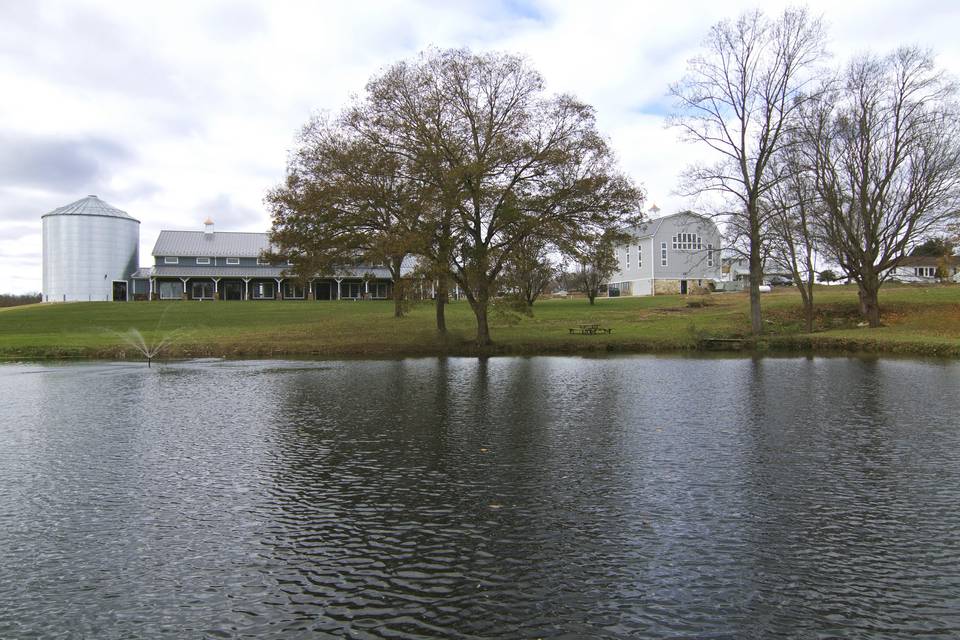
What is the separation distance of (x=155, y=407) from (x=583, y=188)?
22.4 m

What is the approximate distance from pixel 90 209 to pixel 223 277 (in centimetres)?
2460

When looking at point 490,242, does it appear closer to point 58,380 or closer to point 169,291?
point 58,380

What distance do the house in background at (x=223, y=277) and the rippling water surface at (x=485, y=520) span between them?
65.9 meters

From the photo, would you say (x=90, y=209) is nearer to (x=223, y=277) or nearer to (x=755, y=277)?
(x=223, y=277)

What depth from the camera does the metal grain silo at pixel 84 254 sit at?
8475cm

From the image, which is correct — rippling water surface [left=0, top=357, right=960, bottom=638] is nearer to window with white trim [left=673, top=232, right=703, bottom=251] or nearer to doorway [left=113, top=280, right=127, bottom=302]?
window with white trim [left=673, top=232, right=703, bottom=251]

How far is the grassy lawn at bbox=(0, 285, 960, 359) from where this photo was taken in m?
35.4

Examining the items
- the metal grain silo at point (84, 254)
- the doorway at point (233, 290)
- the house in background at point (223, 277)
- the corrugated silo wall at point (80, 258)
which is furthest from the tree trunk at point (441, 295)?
the metal grain silo at point (84, 254)

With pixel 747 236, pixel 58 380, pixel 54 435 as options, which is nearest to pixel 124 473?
pixel 54 435

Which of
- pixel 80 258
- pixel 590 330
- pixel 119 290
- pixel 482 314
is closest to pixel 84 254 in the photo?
pixel 80 258

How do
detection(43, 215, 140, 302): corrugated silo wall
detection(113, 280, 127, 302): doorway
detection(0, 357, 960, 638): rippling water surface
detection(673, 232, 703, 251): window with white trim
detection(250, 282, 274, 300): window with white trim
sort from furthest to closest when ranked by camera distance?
detection(113, 280, 127, 302): doorway, detection(43, 215, 140, 302): corrugated silo wall, detection(250, 282, 274, 300): window with white trim, detection(673, 232, 703, 251): window with white trim, detection(0, 357, 960, 638): rippling water surface

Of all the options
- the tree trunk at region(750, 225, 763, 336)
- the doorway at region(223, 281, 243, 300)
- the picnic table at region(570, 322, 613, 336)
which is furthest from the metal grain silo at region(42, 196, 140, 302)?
the tree trunk at region(750, 225, 763, 336)

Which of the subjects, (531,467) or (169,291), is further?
(169,291)

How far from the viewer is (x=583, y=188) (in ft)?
107
